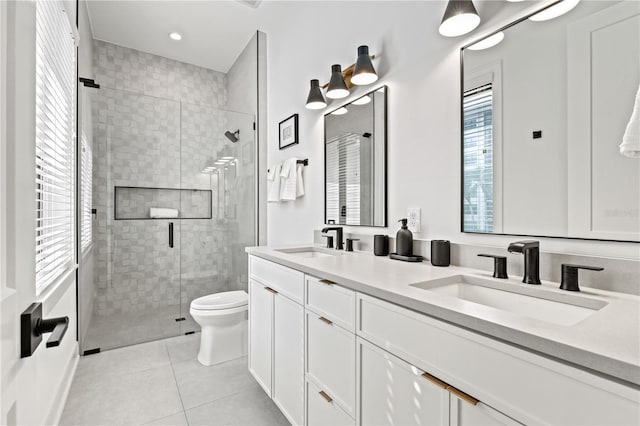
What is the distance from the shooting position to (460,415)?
743 millimetres

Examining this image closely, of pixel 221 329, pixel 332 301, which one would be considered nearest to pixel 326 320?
pixel 332 301

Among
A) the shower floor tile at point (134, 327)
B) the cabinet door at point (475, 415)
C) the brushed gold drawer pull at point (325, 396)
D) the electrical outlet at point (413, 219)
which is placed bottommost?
the shower floor tile at point (134, 327)

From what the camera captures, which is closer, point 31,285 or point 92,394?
point 31,285

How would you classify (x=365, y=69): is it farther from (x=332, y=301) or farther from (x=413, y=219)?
(x=332, y=301)

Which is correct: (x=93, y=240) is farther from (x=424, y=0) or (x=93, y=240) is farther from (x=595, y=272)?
(x=595, y=272)

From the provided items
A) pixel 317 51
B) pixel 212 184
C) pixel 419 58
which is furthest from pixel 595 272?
pixel 212 184

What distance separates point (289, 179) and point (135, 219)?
1511mm

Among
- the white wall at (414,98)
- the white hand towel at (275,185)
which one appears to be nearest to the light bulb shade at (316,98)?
the white wall at (414,98)

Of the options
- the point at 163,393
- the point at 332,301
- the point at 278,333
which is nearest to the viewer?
the point at 332,301

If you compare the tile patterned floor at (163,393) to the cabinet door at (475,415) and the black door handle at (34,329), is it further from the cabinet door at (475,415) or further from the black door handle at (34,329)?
the black door handle at (34,329)

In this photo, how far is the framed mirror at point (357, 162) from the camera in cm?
176

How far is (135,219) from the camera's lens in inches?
112

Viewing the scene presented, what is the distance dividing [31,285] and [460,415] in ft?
3.30

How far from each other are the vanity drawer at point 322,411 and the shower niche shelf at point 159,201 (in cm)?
225
